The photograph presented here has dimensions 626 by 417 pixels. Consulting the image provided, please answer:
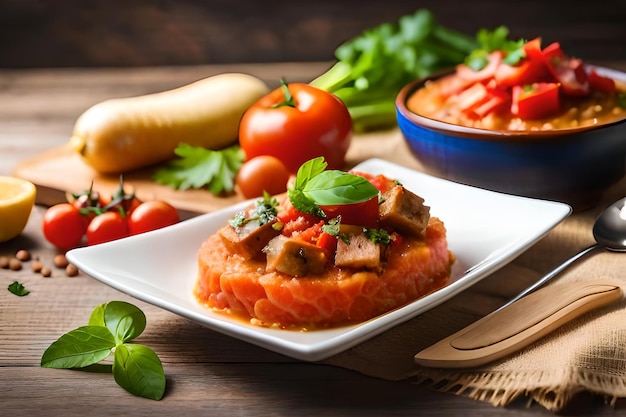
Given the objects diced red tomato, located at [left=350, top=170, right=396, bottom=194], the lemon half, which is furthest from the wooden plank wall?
diced red tomato, located at [left=350, top=170, right=396, bottom=194]

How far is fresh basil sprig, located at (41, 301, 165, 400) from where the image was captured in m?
2.77

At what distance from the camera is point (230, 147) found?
5348 mm

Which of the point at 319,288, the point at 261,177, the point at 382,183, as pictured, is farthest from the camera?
the point at 261,177

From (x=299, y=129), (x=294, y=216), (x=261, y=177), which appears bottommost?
(x=261, y=177)

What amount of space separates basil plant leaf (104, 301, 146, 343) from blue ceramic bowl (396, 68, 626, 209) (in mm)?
1729

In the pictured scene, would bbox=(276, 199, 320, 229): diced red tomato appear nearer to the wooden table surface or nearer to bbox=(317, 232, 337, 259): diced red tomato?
bbox=(317, 232, 337, 259): diced red tomato

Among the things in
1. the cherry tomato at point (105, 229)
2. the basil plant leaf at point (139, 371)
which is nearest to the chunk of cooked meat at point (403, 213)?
the basil plant leaf at point (139, 371)

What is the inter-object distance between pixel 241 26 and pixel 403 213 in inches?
194

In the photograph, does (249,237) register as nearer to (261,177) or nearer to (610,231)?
(261,177)

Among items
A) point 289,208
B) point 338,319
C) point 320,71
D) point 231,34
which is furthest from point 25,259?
point 231,34

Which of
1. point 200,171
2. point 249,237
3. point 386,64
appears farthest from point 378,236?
point 386,64

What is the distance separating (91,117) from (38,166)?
16.6 inches

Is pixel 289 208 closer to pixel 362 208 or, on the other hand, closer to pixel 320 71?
pixel 362 208

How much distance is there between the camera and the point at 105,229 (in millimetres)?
3965
